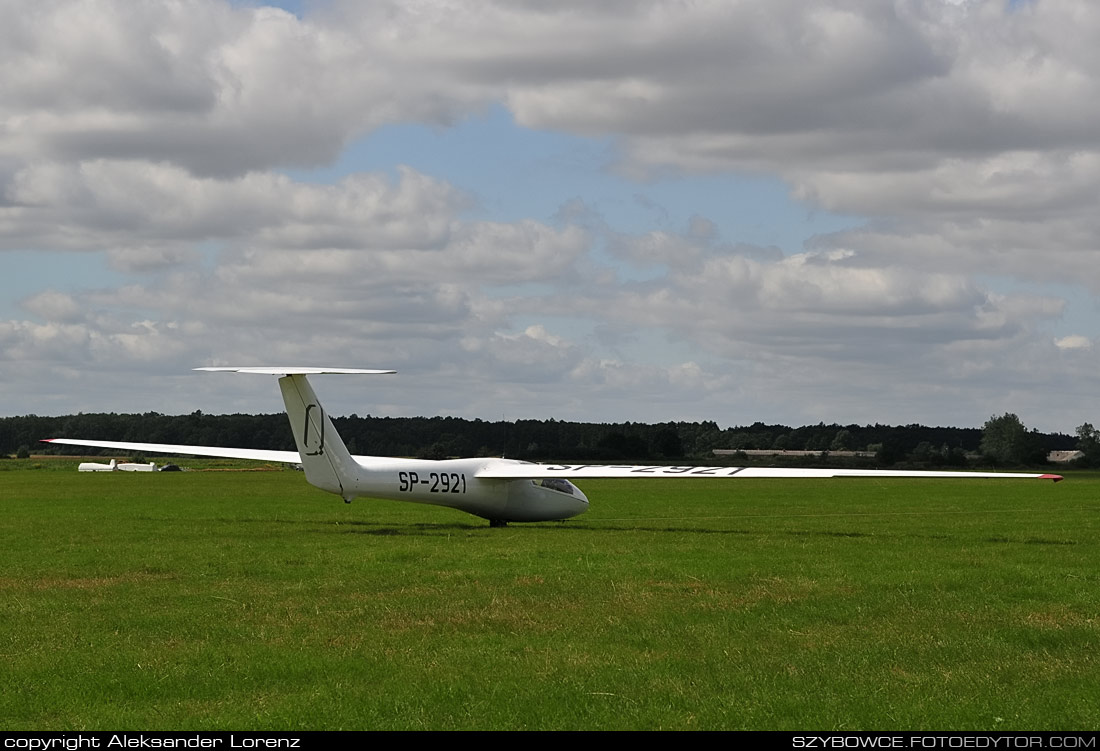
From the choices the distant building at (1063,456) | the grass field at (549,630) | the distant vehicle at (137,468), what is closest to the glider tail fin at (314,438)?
the grass field at (549,630)

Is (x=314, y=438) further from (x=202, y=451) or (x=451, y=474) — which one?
(x=202, y=451)

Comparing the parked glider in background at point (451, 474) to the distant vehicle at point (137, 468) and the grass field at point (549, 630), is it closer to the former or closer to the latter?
the grass field at point (549, 630)

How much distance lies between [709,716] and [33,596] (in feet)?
38.3

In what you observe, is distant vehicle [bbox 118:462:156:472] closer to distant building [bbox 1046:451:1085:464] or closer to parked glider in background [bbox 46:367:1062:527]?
parked glider in background [bbox 46:367:1062:527]

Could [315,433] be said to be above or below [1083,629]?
above

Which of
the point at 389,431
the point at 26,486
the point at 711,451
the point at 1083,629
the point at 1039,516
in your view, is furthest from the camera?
the point at 711,451

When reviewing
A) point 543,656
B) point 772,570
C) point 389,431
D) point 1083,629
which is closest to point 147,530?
point 772,570

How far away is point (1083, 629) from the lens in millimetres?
15656

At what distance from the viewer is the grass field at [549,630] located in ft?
37.9

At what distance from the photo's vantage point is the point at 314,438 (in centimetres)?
3206

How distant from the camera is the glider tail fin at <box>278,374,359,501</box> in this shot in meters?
32.0

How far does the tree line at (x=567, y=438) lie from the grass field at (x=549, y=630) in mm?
82989

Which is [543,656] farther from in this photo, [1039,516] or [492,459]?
[1039,516]

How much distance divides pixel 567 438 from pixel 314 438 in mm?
122666
